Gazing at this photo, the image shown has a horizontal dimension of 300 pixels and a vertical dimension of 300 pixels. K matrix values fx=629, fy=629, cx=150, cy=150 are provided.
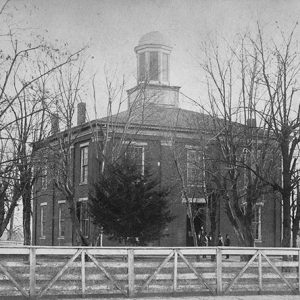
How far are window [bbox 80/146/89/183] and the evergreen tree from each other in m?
11.8

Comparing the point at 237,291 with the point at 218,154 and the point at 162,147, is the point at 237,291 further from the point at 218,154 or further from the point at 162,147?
the point at 162,147

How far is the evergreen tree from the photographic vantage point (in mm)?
25234

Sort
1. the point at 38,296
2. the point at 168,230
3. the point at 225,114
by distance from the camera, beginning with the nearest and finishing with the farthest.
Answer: the point at 38,296, the point at 225,114, the point at 168,230

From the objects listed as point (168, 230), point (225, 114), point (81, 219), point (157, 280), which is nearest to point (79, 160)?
point (81, 219)

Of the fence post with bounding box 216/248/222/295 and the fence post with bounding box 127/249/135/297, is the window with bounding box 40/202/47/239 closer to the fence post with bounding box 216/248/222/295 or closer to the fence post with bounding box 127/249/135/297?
the fence post with bounding box 216/248/222/295

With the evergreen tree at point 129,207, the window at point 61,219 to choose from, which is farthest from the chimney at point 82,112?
the window at point 61,219

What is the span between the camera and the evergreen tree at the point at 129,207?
25234 mm

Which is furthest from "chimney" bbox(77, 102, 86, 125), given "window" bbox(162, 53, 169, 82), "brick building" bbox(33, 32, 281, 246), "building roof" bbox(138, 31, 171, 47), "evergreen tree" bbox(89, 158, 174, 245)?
"building roof" bbox(138, 31, 171, 47)

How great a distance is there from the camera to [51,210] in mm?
41938

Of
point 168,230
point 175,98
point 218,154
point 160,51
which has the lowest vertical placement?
point 168,230

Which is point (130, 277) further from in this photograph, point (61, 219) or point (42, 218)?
point (42, 218)

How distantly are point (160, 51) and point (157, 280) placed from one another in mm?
30347

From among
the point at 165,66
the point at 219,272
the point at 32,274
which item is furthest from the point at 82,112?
the point at 32,274

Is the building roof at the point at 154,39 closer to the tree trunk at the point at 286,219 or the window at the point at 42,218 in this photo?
the window at the point at 42,218
